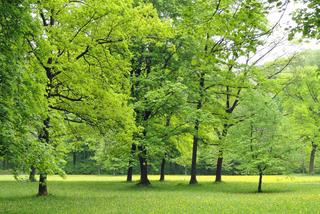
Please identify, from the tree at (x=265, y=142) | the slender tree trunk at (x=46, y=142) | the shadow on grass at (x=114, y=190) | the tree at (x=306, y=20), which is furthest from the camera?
the tree at (x=265, y=142)

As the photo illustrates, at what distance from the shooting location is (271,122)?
27031 millimetres

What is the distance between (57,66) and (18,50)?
337 inches

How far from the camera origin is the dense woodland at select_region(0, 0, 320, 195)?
9195 millimetres

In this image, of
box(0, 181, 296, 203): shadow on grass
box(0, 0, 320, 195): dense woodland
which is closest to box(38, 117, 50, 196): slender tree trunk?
box(0, 0, 320, 195): dense woodland

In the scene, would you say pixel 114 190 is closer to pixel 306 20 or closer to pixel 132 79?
pixel 132 79


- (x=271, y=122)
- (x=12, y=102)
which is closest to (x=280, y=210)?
(x=12, y=102)

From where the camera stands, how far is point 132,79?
95.2ft

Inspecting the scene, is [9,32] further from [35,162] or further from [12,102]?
[35,162]

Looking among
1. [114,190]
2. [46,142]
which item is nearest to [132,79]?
[114,190]

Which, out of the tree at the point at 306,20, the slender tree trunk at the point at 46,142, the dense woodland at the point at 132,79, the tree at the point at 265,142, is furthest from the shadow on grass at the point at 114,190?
the tree at the point at 306,20

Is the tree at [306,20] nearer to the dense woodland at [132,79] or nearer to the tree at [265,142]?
the dense woodland at [132,79]

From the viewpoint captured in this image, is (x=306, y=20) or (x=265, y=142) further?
(x=265, y=142)

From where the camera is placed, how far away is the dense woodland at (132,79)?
9.20 m

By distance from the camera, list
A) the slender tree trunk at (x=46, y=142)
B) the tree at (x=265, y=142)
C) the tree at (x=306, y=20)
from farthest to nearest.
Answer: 1. the tree at (x=265, y=142)
2. the slender tree trunk at (x=46, y=142)
3. the tree at (x=306, y=20)
